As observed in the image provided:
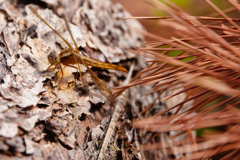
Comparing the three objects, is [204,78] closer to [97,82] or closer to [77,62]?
[97,82]

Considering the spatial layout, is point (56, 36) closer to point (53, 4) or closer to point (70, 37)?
point (70, 37)

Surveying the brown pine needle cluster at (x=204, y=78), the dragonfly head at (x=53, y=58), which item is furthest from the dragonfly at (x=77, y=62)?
the brown pine needle cluster at (x=204, y=78)

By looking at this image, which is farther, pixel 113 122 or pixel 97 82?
pixel 97 82

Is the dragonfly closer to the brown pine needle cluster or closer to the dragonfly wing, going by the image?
the dragonfly wing

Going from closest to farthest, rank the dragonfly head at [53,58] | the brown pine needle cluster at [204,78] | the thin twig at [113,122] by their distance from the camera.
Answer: the brown pine needle cluster at [204,78]
the thin twig at [113,122]
the dragonfly head at [53,58]

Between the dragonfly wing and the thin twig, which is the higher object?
the dragonfly wing

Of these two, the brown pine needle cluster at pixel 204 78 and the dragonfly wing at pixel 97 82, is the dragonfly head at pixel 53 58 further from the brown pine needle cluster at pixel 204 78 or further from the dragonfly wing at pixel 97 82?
the brown pine needle cluster at pixel 204 78

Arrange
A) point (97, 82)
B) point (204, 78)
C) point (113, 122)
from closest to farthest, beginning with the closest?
point (204, 78) < point (113, 122) < point (97, 82)

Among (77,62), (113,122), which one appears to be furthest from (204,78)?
(77,62)

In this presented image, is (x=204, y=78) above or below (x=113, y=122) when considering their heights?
above

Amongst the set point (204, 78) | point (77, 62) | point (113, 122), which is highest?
point (77, 62)

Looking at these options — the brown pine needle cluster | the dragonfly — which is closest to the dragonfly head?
the dragonfly
